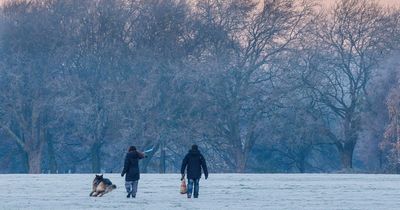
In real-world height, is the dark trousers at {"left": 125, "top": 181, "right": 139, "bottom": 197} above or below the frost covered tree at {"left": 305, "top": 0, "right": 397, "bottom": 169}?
below

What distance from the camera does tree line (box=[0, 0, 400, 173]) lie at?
78.6 meters

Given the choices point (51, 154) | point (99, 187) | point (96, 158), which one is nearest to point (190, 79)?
point (96, 158)

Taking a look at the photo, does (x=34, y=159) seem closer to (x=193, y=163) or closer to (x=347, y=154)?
(x=347, y=154)

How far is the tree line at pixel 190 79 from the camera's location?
78562 millimetres

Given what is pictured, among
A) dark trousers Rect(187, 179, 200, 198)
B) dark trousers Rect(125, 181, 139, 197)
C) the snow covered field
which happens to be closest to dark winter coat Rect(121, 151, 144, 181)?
dark trousers Rect(125, 181, 139, 197)

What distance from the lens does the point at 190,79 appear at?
262 ft

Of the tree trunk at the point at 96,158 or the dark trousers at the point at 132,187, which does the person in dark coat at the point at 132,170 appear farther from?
the tree trunk at the point at 96,158

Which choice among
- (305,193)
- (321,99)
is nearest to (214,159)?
(321,99)

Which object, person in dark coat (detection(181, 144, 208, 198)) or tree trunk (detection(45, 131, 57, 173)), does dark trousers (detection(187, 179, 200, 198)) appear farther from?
tree trunk (detection(45, 131, 57, 173))

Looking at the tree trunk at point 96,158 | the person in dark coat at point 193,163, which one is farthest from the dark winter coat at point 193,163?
the tree trunk at point 96,158

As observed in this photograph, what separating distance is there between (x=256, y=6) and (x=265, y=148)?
8.77 meters

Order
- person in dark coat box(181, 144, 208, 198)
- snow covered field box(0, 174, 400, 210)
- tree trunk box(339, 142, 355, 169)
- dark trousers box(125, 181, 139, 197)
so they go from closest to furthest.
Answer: snow covered field box(0, 174, 400, 210)
person in dark coat box(181, 144, 208, 198)
dark trousers box(125, 181, 139, 197)
tree trunk box(339, 142, 355, 169)

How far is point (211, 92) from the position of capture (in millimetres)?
79812


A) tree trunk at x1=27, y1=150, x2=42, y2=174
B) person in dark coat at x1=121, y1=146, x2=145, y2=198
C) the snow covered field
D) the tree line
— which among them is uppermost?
the tree line
